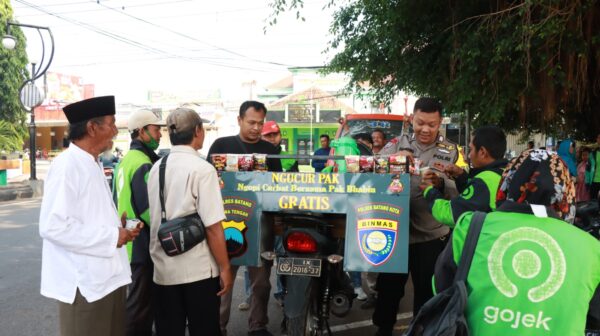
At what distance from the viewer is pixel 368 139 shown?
689cm

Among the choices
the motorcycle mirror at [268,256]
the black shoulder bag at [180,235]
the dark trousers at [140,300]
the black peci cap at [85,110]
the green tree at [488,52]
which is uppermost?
the green tree at [488,52]

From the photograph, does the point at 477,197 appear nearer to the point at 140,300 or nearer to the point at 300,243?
the point at 300,243

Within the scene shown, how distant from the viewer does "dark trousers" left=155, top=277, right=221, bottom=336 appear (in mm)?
2846

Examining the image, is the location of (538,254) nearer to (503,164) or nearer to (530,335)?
(530,335)

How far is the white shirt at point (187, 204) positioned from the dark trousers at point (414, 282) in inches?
61.3

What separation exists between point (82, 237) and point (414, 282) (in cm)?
245

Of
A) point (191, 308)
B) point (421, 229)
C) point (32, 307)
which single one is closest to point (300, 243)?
point (191, 308)

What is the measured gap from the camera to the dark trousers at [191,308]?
2846 millimetres

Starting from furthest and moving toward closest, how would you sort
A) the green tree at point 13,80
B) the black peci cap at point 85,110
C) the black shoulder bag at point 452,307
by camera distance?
the green tree at point 13,80 → the black peci cap at point 85,110 → the black shoulder bag at point 452,307

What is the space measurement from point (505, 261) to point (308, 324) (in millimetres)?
1757

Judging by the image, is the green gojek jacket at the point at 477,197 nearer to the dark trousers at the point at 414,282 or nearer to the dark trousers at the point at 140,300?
the dark trousers at the point at 414,282

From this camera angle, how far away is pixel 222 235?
111 inches

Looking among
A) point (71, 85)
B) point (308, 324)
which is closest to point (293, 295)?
point (308, 324)

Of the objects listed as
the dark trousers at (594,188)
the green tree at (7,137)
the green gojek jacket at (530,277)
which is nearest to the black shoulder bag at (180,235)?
the green gojek jacket at (530,277)
